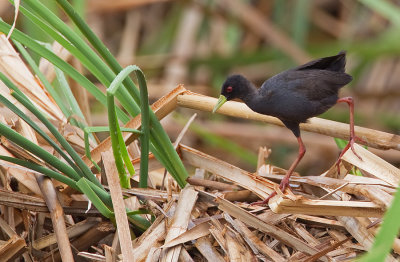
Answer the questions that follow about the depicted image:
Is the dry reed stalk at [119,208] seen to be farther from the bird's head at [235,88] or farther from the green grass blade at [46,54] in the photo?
the bird's head at [235,88]

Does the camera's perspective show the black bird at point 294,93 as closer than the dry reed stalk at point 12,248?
No

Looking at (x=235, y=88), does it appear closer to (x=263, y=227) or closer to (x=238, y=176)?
(x=238, y=176)

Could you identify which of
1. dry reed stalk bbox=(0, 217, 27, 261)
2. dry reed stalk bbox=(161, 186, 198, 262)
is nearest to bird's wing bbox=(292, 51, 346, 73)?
dry reed stalk bbox=(161, 186, 198, 262)

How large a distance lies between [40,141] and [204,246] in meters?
0.79

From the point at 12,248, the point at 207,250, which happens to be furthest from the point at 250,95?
the point at 12,248

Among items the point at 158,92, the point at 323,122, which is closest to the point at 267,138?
the point at 158,92

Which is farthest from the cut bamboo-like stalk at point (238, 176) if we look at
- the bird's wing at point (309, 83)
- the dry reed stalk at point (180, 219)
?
the bird's wing at point (309, 83)

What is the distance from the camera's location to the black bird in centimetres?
261

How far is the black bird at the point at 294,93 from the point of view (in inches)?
103

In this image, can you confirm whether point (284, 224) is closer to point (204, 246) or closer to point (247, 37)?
point (204, 246)

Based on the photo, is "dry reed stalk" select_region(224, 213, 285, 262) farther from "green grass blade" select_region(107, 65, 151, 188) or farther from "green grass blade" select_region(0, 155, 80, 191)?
"green grass blade" select_region(0, 155, 80, 191)

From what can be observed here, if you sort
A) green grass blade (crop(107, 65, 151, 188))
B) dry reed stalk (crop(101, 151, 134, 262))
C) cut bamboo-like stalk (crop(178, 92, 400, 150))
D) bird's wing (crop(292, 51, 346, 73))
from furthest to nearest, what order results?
bird's wing (crop(292, 51, 346, 73)) → cut bamboo-like stalk (crop(178, 92, 400, 150)) → green grass blade (crop(107, 65, 151, 188)) → dry reed stalk (crop(101, 151, 134, 262))

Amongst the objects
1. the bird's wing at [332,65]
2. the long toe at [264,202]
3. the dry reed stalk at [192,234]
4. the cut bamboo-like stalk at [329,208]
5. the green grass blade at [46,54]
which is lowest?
the dry reed stalk at [192,234]

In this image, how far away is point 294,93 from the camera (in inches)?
103
